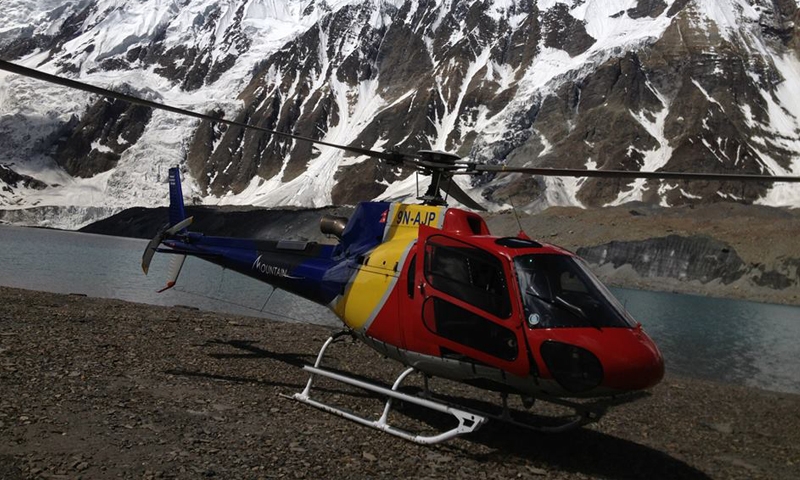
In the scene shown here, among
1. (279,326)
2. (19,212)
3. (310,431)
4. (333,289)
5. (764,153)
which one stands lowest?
(19,212)

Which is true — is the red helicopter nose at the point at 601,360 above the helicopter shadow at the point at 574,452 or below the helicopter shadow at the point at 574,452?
above

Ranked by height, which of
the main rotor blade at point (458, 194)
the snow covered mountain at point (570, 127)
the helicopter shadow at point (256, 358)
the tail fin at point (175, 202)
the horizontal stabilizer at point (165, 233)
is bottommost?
the helicopter shadow at point (256, 358)

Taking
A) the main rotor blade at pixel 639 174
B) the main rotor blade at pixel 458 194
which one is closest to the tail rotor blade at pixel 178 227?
the main rotor blade at pixel 458 194

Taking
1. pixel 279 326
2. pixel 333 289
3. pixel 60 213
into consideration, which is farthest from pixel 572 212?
pixel 60 213

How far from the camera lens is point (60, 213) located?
17662cm

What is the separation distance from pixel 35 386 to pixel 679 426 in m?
9.27

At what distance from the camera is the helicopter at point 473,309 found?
6.79 m

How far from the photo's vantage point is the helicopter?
6.79 m

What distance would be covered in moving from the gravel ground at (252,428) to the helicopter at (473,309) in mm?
443

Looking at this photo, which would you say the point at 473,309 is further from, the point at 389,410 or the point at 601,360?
the point at 389,410

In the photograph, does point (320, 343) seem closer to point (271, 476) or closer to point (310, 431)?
point (310, 431)

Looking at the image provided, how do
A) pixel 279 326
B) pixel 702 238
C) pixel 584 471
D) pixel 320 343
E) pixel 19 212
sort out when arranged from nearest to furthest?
pixel 584 471 < pixel 320 343 < pixel 279 326 < pixel 702 238 < pixel 19 212

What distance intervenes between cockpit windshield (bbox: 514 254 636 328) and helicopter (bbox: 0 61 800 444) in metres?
0.01

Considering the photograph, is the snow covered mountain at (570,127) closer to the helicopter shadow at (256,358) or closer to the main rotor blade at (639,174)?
the helicopter shadow at (256,358)
